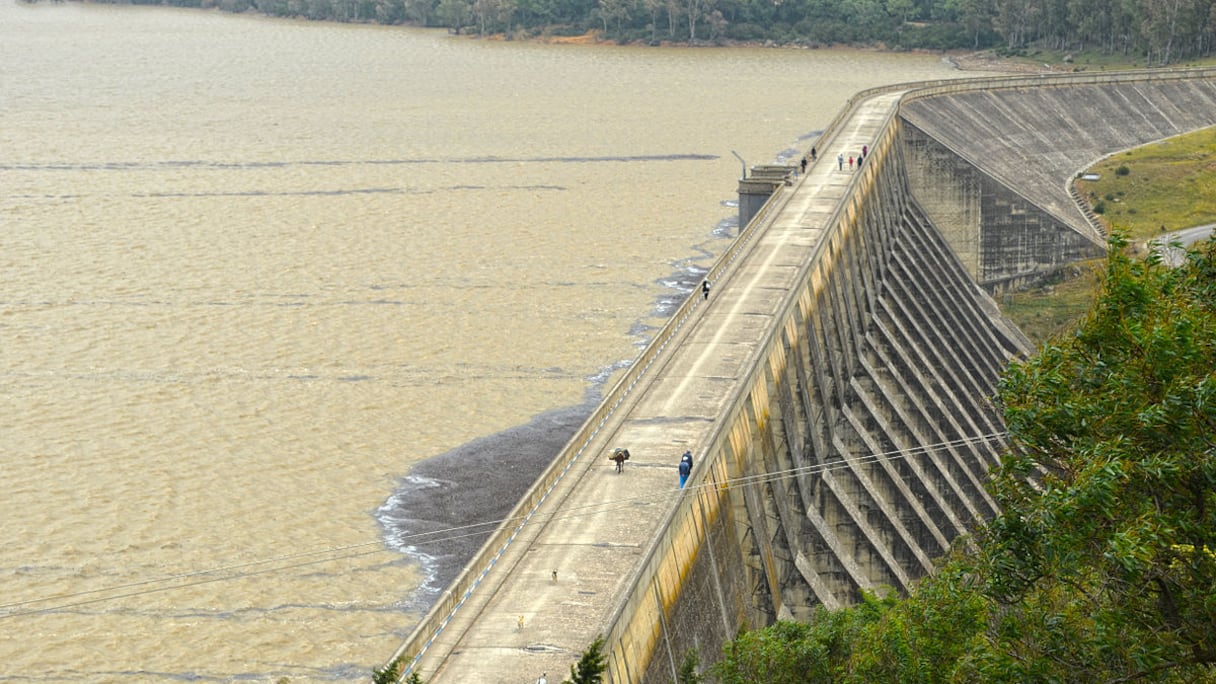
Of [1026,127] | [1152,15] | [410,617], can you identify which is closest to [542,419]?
[410,617]

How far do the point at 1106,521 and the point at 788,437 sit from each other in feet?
67.7

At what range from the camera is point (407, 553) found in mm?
42906

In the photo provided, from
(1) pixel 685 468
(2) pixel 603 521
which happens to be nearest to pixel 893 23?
(1) pixel 685 468

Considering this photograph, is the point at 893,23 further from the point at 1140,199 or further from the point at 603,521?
the point at 603,521

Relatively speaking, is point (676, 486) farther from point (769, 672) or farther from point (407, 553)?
point (407, 553)

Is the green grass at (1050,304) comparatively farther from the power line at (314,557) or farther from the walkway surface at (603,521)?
the power line at (314,557)

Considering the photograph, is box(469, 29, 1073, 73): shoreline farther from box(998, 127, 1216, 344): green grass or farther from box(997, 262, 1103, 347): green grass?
box(997, 262, 1103, 347): green grass

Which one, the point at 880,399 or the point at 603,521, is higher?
the point at 603,521

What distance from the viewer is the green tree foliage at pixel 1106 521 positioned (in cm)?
1812

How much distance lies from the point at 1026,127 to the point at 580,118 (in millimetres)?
35739

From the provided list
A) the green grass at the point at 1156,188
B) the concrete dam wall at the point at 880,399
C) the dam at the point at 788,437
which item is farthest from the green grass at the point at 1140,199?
the dam at the point at 788,437

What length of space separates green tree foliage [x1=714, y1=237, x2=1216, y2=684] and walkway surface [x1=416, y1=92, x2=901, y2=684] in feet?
17.3

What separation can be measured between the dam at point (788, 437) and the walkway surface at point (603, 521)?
56 mm

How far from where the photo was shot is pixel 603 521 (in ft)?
98.4
